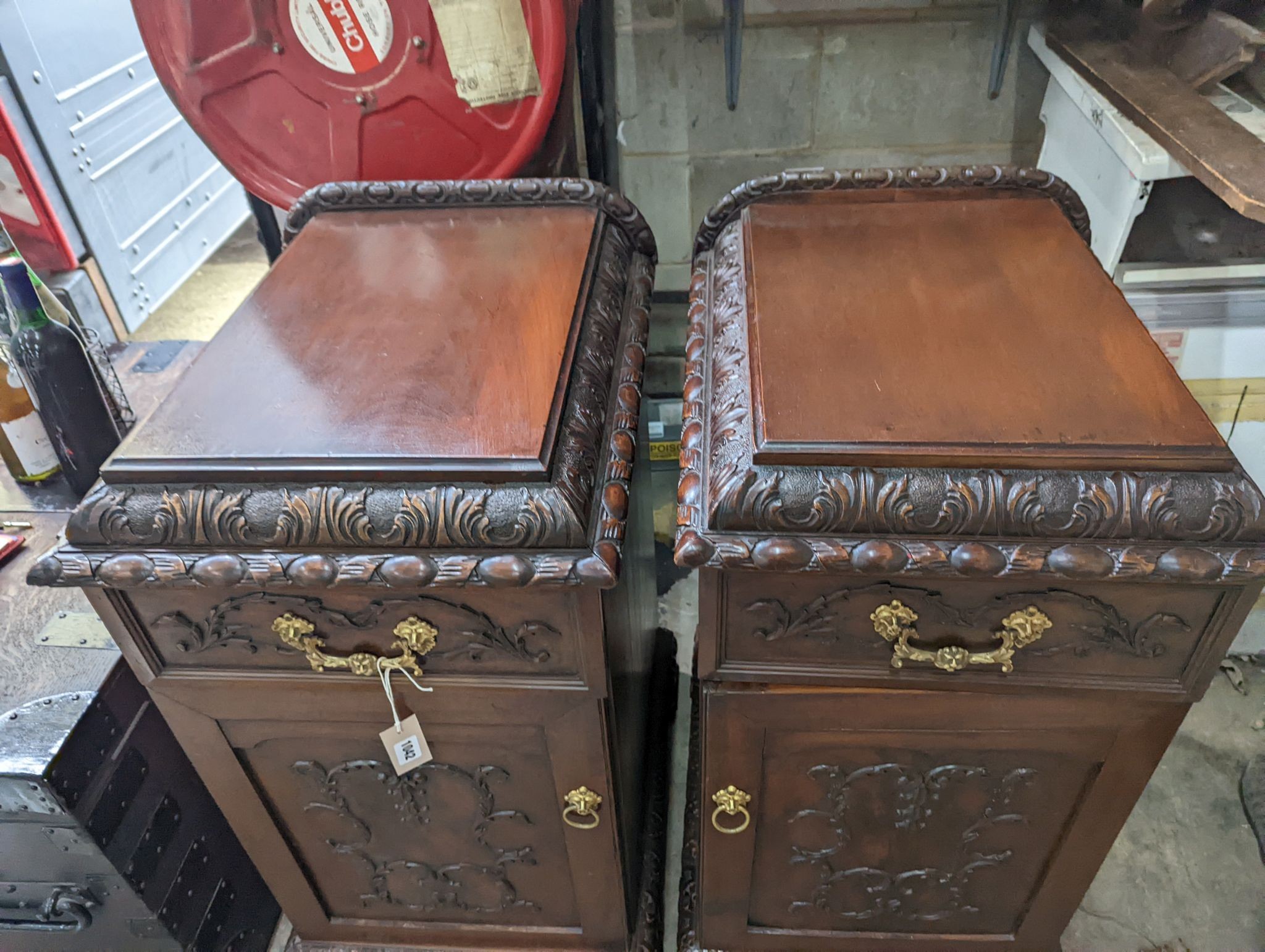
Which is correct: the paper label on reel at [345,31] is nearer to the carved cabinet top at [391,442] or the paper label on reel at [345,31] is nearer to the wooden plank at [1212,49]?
the carved cabinet top at [391,442]

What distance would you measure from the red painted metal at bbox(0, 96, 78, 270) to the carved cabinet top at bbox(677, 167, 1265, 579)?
1.84 metres

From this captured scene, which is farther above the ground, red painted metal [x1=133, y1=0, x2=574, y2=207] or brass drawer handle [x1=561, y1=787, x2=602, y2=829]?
red painted metal [x1=133, y1=0, x2=574, y2=207]

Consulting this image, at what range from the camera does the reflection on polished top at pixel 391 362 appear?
2.22 ft

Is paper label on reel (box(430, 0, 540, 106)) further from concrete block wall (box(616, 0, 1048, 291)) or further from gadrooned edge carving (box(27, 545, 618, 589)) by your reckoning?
gadrooned edge carving (box(27, 545, 618, 589))

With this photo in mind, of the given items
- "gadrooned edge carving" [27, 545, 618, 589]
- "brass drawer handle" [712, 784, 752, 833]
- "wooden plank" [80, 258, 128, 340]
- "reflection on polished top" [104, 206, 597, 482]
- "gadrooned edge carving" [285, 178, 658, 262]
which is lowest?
"wooden plank" [80, 258, 128, 340]

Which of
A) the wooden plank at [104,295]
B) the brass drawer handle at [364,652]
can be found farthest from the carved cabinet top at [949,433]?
the wooden plank at [104,295]

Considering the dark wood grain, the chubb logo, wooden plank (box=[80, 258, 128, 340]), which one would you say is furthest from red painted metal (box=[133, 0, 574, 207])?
wooden plank (box=[80, 258, 128, 340])

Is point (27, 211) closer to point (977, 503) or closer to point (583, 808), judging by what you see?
point (583, 808)

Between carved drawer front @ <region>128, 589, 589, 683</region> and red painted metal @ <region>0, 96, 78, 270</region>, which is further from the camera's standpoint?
red painted metal @ <region>0, 96, 78, 270</region>

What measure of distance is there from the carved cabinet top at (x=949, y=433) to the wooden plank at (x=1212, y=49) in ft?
1.13

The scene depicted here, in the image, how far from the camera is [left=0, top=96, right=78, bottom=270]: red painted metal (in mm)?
1852

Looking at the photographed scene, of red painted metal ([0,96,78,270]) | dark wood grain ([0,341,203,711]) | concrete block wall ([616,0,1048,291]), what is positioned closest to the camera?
dark wood grain ([0,341,203,711])

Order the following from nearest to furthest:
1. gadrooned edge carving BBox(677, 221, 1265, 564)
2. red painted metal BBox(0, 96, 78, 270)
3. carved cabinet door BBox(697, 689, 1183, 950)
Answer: gadrooned edge carving BBox(677, 221, 1265, 564) → carved cabinet door BBox(697, 689, 1183, 950) → red painted metal BBox(0, 96, 78, 270)

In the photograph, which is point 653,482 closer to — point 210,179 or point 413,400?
point 413,400
